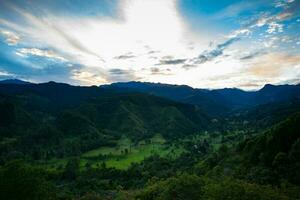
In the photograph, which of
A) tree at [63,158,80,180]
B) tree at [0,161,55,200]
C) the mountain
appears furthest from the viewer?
tree at [63,158,80,180]

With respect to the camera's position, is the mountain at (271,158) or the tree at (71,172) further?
the tree at (71,172)

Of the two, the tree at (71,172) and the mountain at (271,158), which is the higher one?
the mountain at (271,158)

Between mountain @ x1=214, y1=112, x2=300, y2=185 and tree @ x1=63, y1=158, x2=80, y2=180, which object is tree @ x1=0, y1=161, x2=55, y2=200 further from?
tree @ x1=63, y1=158, x2=80, y2=180

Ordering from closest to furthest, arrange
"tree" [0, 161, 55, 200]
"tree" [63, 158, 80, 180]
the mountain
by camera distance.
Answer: "tree" [0, 161, 55, 200]
the mountain
"tree" [63, 158, 80, 180]

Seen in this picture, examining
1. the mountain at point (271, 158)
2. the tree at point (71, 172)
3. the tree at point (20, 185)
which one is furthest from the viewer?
the tree at point (71, 172)

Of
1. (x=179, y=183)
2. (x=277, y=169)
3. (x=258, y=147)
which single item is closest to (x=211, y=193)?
(x=179, y=183)

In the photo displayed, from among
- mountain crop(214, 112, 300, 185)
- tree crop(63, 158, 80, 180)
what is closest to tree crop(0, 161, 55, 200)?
mountain crop(214, 112, 300, 185)

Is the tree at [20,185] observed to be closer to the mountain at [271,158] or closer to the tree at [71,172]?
the mountain at [271,158]

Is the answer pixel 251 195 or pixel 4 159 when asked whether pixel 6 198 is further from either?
pixel 4 159

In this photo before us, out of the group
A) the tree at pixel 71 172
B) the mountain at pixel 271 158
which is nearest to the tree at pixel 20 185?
the mountain at pixel 271 158

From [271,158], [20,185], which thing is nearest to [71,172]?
[271,158]

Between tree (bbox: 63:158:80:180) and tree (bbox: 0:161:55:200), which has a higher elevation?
tree (bbox: 0:161:55:200)

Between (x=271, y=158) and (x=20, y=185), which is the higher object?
(x=20, y=185)

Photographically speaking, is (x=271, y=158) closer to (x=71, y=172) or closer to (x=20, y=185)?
(x=20, y=185)
